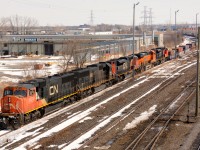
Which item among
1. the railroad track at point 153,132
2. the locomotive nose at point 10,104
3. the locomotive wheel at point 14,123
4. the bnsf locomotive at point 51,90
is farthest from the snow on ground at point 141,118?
the locomotive nose at point 10,104

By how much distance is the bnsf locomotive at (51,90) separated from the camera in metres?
22.4

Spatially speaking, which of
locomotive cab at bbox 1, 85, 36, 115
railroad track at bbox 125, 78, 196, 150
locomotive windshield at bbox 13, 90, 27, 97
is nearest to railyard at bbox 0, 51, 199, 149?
railroad track at bbox 125, 78, 196, 150

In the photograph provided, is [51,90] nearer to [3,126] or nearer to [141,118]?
[3,126]

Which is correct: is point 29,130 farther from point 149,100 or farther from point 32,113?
point 149,100

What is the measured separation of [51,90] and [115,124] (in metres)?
6.47

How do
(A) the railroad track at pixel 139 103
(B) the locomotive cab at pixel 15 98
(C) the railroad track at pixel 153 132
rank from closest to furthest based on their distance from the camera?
(C) the railroad track at pixel 153 132 → (A) the railroad track at pixel 139 103 → (B) the locomotive cab at pixel 15 98

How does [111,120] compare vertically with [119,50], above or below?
below

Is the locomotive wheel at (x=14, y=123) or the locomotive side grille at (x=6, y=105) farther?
the locomotive side grille at (x=6, y=105)

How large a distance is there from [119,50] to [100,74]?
149ft

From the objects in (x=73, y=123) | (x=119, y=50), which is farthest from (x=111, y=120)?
(x=119, y=50)

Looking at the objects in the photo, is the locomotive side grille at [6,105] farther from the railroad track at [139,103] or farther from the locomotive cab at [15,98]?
the railroad track at [139,103]

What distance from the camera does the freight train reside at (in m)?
22.4

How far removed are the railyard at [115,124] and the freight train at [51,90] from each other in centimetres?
84

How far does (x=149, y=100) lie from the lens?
31.2 m
